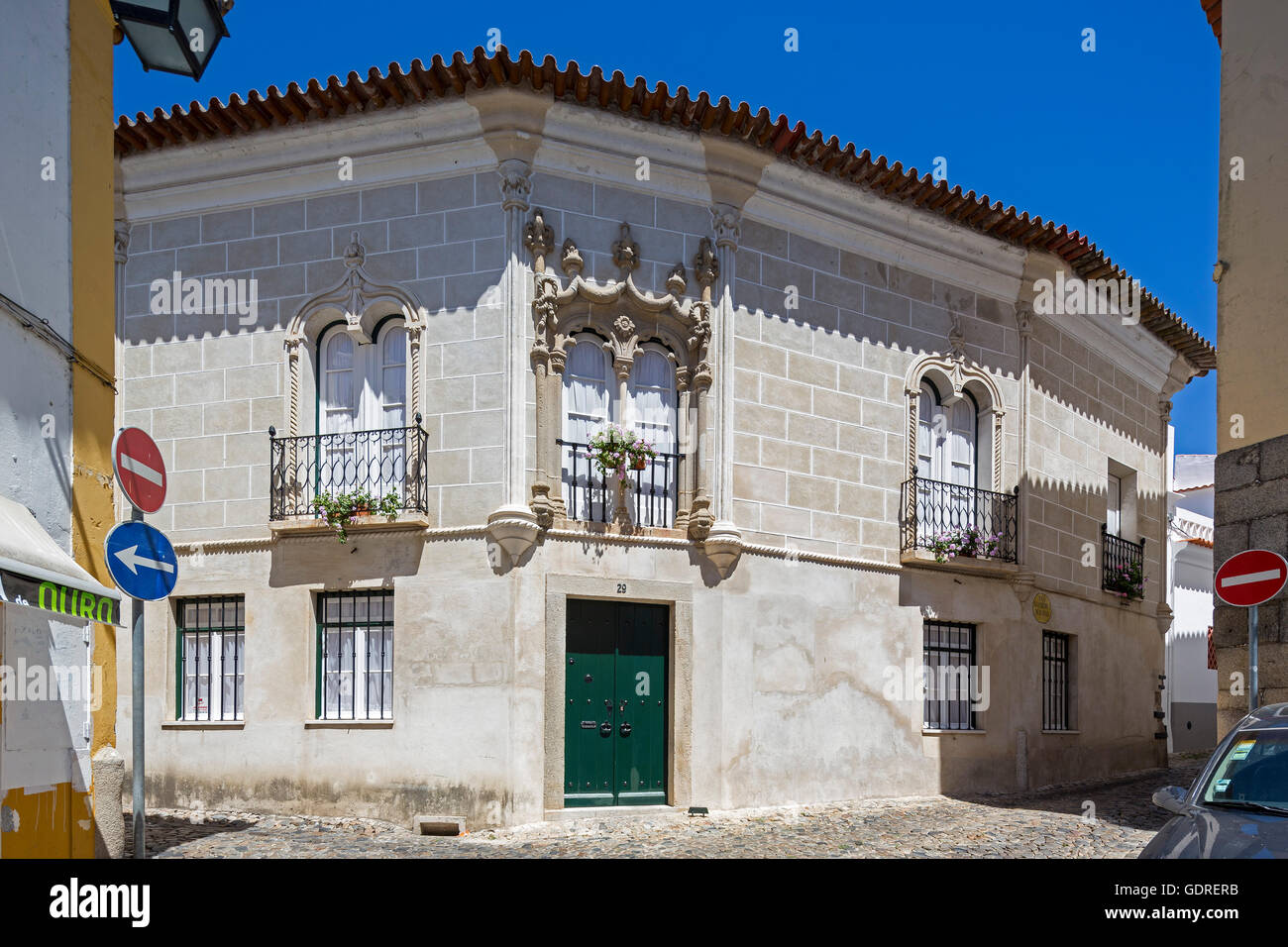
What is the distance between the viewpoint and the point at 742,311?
47.0 feet

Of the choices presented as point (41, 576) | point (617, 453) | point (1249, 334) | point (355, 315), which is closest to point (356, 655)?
point (617, 453)

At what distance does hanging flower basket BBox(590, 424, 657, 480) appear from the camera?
13.4 m

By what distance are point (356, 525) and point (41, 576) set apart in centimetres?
596

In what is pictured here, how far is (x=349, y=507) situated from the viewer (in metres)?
13.2

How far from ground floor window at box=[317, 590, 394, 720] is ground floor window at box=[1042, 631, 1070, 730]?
10125mm

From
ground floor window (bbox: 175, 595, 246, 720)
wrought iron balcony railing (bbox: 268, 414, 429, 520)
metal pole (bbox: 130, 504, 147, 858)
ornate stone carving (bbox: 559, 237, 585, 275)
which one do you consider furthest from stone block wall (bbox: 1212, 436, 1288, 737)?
ground floor window (bbox: 175, 595, 246, 720)

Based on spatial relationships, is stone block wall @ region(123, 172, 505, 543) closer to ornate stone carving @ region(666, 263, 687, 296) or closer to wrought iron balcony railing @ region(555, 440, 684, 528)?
wrought iron balcony railing @ region(555, 440, 684, 528)

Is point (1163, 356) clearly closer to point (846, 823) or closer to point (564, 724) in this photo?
point (846, 823)

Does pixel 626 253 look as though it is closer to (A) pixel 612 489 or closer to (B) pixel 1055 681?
(A) pixel 612 489

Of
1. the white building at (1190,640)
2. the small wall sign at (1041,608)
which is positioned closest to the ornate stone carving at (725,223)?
the small wall sign at (1041,608)

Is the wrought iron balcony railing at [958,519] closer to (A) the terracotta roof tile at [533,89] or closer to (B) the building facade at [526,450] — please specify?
(B) the building facade at [526,450]

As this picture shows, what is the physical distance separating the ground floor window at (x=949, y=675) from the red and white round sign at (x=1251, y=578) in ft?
18.8

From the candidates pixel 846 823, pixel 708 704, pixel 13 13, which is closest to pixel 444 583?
pixel 708 704

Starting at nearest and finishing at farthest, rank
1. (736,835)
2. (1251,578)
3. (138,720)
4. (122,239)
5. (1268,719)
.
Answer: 1. (1268,719)
2. (138,720)
3. (1251,578)
4. (736,835)
5. (122,239)
